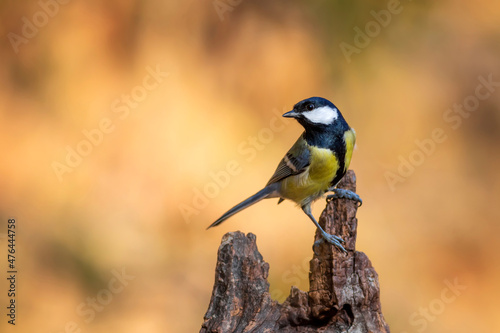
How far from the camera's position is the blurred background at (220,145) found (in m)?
4.99

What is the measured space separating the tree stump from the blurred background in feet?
6.97

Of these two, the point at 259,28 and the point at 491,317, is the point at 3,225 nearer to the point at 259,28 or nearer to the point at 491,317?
the point at 259,28

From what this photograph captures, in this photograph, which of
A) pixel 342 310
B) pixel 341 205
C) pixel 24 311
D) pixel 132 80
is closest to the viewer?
pixel 342 310

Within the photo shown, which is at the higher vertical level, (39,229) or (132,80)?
(132,80)

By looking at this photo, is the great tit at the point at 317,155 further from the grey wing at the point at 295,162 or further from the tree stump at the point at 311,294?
the tree stump at the point at 311,294

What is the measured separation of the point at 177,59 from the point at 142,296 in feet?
7.48

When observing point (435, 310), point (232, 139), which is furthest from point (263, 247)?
point (435, 310)

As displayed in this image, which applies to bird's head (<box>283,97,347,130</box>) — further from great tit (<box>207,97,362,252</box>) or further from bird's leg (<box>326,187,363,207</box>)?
bird's leg (<box>326,187,363,207</box>)

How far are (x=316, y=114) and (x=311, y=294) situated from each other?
1052 millimetres

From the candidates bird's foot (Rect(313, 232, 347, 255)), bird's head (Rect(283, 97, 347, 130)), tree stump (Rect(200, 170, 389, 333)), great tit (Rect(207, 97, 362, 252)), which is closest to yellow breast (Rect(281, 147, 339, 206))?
great tit (Rect(207, 97, 362, 252))

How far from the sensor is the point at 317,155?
324cm

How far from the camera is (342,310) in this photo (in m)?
2.69

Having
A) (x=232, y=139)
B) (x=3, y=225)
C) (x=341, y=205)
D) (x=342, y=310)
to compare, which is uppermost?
(x=232, y=139)

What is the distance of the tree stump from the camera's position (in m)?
2.67
